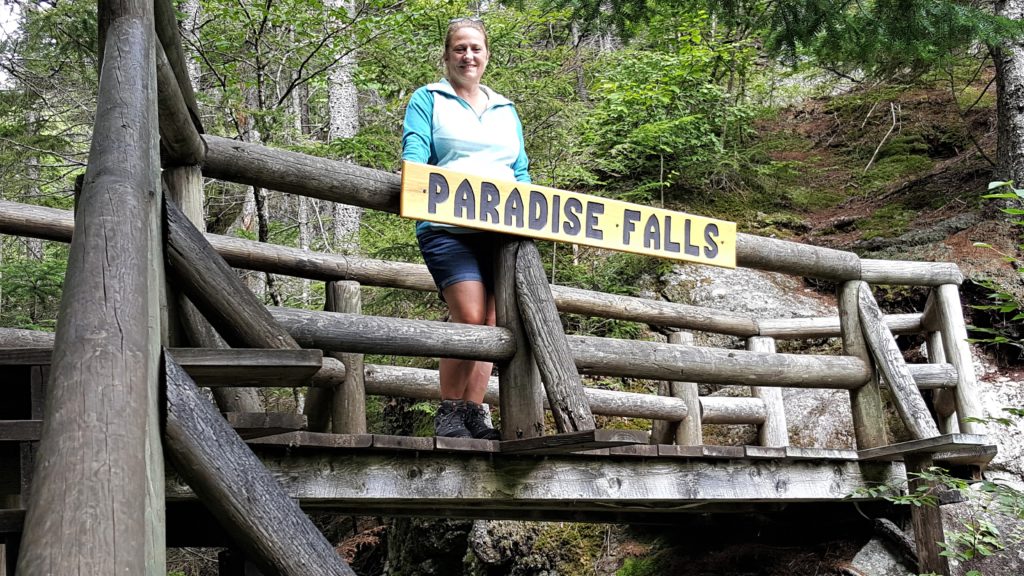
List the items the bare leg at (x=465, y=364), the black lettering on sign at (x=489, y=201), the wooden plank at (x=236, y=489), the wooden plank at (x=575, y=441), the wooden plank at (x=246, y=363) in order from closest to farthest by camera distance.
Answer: the wooden plank at (x=236, y=489)
the wooden plank at (x=246, y=363)
the wooden plank at (x=575, y=441)
the black lettering on sign at (x=489, y=201)
the bare leg at (x=465, y=364)

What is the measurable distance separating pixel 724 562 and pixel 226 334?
Result: 4850 mm

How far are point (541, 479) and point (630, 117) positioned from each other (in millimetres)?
7989

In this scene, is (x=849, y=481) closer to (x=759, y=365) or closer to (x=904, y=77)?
(x=759, y=365)

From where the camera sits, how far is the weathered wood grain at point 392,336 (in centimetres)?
353

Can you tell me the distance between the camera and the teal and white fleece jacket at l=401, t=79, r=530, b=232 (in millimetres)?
4133

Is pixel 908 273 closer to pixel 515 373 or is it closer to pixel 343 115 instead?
pixel 515 373

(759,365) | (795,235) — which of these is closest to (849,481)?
(759,365)

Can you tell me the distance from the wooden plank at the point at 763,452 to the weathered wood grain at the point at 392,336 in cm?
155

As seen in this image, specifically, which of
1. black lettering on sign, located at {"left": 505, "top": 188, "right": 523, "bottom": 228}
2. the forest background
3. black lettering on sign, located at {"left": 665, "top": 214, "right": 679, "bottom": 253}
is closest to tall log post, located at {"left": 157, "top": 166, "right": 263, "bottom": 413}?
black lettering on sign, located at {"left": 505, "top": 188, "right": 523, "bottom": 228}

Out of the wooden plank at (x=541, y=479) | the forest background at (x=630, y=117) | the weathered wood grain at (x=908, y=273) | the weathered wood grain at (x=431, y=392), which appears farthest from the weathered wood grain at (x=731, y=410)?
the forest background at (x=630, y=117)

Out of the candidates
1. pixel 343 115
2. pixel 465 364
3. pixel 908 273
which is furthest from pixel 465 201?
pixel 343 115

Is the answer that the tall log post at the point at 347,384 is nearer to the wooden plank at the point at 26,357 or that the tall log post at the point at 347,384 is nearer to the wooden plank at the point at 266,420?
the wooden plank at the point at 266,420

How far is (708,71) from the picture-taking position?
39.5 ft

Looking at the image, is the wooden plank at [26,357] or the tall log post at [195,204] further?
the tall log post at [195,204]
